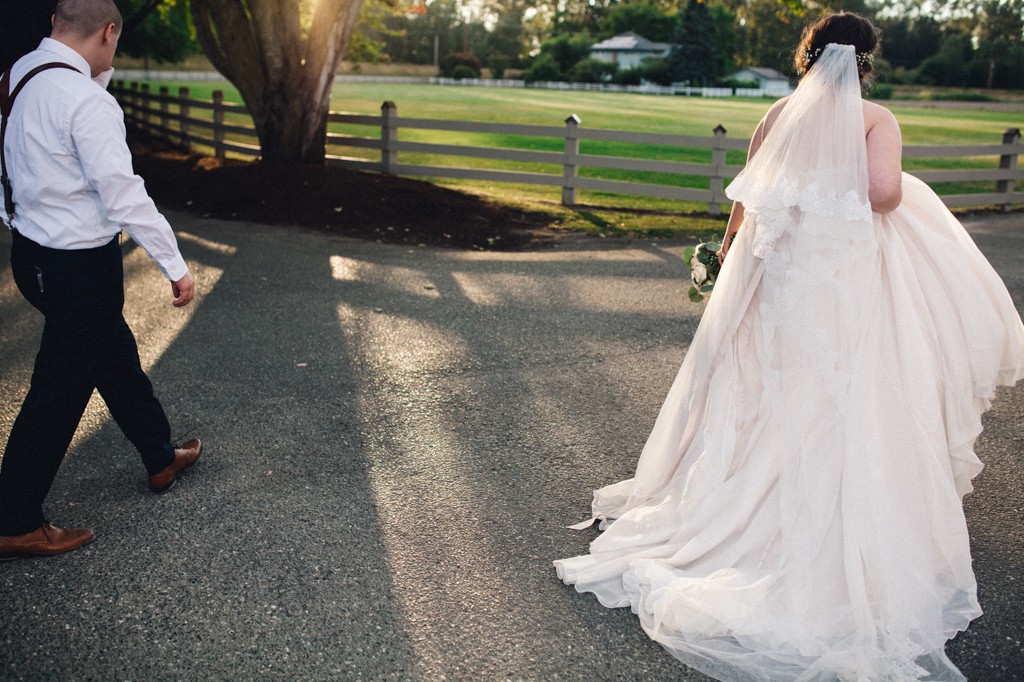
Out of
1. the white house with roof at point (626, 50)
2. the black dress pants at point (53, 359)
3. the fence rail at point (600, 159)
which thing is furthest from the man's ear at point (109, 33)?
the white house with roof at point (626, 50)

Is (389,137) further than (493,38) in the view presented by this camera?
No

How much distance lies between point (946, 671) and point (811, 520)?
0.66m

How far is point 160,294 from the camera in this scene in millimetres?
8211

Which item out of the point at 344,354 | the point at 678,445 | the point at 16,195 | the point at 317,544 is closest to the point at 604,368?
the point at 344,354

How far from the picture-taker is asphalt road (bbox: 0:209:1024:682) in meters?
3.13

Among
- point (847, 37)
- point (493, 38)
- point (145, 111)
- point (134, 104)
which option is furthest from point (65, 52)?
point (493, 38)

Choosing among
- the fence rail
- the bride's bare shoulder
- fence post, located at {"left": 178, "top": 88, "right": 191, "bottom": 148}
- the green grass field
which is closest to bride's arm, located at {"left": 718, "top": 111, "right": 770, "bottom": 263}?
the bride's bare shoulder

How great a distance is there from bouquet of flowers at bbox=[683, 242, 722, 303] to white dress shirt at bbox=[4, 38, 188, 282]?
238cm

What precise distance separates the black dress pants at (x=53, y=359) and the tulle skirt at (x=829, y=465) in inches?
86.0

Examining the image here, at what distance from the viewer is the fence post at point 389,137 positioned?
1545 cm

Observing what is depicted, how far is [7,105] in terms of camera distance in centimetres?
356

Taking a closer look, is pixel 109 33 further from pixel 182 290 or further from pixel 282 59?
pixel 282 59

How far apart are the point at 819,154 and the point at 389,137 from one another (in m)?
12.9

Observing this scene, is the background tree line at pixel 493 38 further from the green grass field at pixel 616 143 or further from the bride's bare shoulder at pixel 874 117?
the green grass field at pixel 616 143
